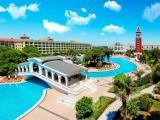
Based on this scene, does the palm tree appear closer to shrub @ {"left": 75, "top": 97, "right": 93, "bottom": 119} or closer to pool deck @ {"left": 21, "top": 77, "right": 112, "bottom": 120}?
shrub @ {"left": 75, "top": 97, "right": 93, "bottom": 119}

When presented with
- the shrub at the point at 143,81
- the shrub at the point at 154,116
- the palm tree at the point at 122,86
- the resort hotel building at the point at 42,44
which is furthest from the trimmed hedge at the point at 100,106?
the resort hotel building at the point at 42,44

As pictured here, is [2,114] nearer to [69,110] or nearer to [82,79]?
[69,110]

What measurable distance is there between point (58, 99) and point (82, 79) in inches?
468

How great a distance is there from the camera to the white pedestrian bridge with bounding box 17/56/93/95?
38062 millimetres

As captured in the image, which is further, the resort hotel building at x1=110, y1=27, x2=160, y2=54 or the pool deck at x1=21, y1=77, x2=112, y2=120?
the resort hotel building at x1=110, y1=27, x2=160, y2=54

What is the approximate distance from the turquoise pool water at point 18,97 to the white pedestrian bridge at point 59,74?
7.95 ft

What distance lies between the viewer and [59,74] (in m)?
39.2

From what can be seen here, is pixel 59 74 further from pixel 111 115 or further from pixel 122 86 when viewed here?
pixel 122 86

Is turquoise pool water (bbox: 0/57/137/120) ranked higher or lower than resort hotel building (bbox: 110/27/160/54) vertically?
lower

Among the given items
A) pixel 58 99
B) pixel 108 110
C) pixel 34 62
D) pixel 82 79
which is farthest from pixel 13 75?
pixel 108 110

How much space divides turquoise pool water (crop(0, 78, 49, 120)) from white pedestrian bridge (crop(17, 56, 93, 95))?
2.42 m

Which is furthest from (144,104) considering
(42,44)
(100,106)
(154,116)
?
(42,44)

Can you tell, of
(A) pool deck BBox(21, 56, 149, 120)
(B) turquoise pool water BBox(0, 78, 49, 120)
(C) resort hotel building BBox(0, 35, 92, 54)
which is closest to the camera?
(A) pool deck BBox(21, 56, 149, 120)

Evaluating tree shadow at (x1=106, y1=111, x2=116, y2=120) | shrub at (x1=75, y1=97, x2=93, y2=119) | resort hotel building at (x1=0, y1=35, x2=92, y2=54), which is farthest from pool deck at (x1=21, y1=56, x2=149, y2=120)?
resort hotel building at (x1=0, y1=35, x2=92, y2=54)
